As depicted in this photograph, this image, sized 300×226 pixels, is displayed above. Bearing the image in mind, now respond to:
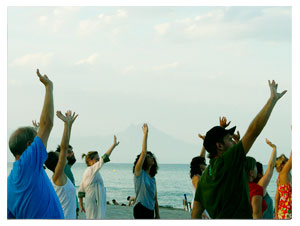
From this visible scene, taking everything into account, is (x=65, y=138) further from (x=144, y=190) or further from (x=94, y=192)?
(x=144, y=190)

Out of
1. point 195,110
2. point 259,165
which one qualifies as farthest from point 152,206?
point 195,110

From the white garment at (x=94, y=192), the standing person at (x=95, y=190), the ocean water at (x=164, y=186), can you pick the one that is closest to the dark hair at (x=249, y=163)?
the standing person at (x=95, y=190)

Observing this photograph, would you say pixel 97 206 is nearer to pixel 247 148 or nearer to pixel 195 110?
pixel 247 148

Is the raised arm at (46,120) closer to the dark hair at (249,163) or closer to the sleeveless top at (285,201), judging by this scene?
the dark hair at (249,163)

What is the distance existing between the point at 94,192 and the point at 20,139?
3.40 m

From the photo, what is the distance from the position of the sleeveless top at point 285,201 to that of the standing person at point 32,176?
421 centimetres

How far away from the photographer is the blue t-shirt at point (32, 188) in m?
3.76

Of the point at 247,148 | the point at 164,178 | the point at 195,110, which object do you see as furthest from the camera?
the point at 164,178

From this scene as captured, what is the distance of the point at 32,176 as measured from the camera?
3.81 metres

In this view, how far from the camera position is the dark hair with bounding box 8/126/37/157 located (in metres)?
3.90

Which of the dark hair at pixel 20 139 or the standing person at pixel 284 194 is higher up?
the dark hair at pixel 20 139

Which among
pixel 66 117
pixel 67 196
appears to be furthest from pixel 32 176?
pixel 67 196

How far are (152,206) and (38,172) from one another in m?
3.96

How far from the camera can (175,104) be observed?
1880 inches
